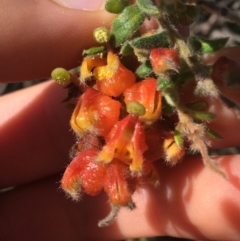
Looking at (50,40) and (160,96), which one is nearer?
(160,96)

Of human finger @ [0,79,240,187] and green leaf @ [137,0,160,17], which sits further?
human finger @ [0,79,240,187]

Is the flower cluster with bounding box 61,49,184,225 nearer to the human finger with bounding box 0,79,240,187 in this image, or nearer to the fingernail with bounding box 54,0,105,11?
the fingernail with bounding box 54,0,105,11

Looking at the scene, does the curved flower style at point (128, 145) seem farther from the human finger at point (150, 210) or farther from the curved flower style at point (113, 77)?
the human finger at point (150, 210)

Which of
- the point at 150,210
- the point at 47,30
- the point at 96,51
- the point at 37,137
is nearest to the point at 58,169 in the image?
the point at 37,137

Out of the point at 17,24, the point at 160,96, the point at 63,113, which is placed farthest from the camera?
the point at 63,113

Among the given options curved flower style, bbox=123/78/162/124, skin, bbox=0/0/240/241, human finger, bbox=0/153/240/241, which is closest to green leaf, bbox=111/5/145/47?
curved flower style, bbox=123/78/162/124

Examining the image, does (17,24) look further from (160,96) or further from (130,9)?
(160,96)

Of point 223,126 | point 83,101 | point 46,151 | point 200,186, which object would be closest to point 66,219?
point 46,151
